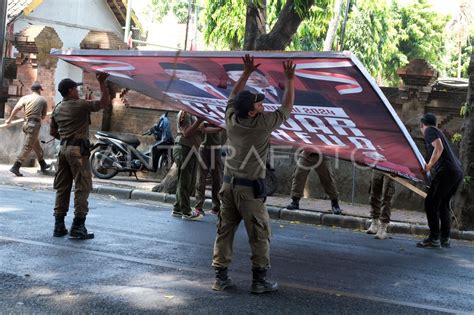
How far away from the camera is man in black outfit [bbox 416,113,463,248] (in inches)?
358

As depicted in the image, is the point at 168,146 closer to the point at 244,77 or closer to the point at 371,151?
the point at 371,151

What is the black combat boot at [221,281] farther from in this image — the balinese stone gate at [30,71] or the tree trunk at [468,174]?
the balinese stone gate at [30,71]

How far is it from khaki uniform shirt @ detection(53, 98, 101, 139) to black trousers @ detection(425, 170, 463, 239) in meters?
4.55

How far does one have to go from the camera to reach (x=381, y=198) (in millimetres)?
9820

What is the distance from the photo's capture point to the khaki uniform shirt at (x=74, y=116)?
25.4ft

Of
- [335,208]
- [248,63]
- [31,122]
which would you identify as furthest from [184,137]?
[31,122]

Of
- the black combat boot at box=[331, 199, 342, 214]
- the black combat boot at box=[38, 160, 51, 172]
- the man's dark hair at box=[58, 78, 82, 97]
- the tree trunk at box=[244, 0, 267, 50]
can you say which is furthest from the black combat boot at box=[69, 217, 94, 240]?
the black combat boot at box=[38, 160, 51, 172]

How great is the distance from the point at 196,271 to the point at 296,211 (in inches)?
208

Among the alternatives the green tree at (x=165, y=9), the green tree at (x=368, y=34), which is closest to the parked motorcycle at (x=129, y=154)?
the green tree at (x=368, y=34)

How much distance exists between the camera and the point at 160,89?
870 centimetres

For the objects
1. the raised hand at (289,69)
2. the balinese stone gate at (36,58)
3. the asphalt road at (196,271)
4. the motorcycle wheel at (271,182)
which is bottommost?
the asphalt road at (196,271)

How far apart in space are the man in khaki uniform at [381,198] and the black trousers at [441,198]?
56cm

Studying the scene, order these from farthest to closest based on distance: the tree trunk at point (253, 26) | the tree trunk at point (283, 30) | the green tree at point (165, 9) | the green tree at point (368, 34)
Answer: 1. the green tree at point (165, 9)
2. the green tree at point (368, 34)
3. the tree trunk at point (253, 26)
4. the tree trunk at point (283, 30)

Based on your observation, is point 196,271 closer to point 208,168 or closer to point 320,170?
point 208,168
